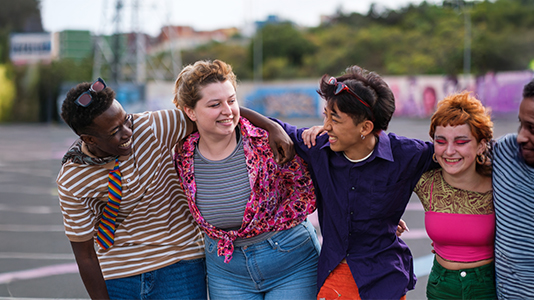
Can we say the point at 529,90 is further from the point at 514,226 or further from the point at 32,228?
the point at 32,228

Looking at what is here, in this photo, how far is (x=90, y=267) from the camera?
97.9 inches

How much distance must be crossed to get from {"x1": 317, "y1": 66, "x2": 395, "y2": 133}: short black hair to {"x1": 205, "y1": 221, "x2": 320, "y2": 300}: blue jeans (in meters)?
0.78

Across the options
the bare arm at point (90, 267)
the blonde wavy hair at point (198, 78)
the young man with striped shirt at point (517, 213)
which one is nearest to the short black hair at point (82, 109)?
the blonde wavy hair at point (198, 78)

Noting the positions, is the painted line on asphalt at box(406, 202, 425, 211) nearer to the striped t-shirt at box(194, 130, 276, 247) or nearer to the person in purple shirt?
the person in purple shirt

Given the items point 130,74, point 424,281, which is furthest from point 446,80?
point 424,281

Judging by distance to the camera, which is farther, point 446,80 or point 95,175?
point 446,80

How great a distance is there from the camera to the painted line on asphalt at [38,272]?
17.9 ft

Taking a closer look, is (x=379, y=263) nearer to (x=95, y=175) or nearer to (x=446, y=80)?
(x=95, y=175)

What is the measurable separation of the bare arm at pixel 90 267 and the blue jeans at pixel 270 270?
0.62 m

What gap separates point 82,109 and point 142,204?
610 millimetres

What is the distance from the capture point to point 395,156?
8.27ft

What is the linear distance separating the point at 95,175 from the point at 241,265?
93 cm

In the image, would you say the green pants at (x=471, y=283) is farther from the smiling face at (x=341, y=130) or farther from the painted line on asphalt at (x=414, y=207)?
the painted line on asphalt at (x=414, y=207)

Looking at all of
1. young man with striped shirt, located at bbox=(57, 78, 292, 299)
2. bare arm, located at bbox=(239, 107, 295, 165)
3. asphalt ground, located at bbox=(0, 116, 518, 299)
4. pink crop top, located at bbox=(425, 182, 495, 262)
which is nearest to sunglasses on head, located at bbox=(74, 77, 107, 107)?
young man with striped shirt, located at bbox=(57, 78, 292, 299)
